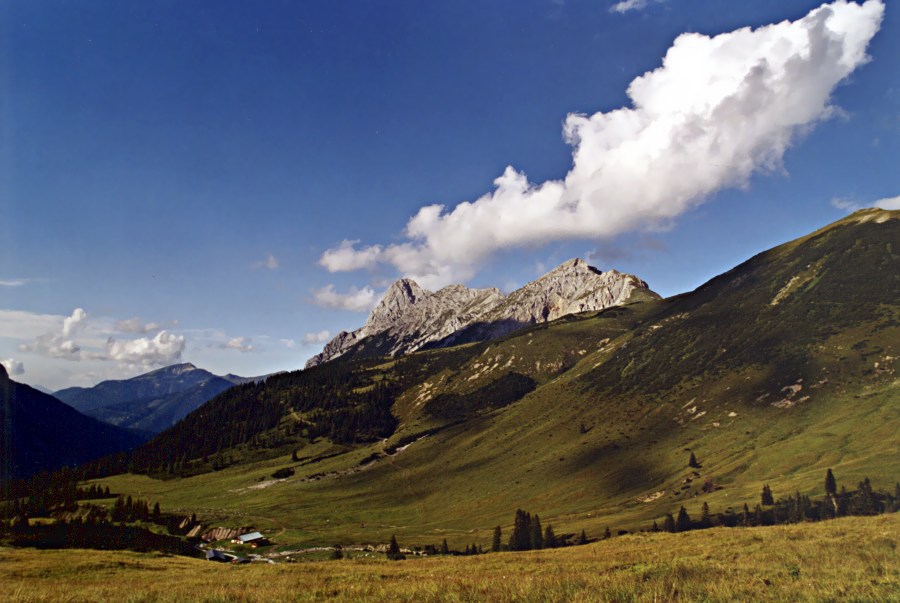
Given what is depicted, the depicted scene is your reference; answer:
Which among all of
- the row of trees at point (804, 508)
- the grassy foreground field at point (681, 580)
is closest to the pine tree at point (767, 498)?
the row of trees at point (804, 508)

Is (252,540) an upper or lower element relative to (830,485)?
lower

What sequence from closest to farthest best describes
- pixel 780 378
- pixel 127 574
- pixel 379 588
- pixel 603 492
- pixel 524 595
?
pixel 524 595 → pixel 379 588 → pixel 127 574 → pixel 603 492 → pixel 780 378

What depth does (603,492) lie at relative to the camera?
160m

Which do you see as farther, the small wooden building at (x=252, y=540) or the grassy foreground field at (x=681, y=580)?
the small wooden building at (x=252, y=540)

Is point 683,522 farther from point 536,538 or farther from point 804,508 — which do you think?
point 536,538

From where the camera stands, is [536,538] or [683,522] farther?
[536,538]

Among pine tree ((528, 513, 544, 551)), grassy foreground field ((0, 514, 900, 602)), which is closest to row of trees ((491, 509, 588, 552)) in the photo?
pine tree ((528, 513, 544, 551))

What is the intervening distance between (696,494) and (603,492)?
33809 mm

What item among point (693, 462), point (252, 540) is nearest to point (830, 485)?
point (693, 462)

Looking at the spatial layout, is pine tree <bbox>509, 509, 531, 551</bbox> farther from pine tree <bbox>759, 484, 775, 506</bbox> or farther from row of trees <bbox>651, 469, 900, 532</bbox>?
pine tree <bbox>759, 484, 775, 506</bbox>

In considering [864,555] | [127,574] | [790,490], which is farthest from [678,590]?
[790,490]

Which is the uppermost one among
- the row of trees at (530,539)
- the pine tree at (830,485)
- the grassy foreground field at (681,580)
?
the grassy foreground field at (681,580)

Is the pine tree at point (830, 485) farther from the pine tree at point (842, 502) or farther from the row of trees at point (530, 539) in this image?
the row of trees at point (530, 539)

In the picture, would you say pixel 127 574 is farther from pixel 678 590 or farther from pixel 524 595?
pixel 678 590
